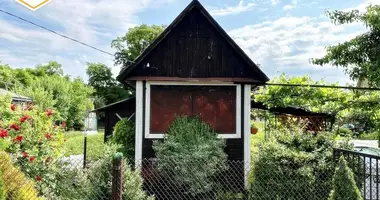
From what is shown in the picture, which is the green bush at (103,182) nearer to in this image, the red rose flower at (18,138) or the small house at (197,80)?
the red rose flower at (18,138)

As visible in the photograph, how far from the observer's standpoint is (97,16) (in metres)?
10.6

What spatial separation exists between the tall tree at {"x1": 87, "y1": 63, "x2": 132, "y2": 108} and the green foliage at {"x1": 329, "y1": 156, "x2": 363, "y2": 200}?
41528 mm

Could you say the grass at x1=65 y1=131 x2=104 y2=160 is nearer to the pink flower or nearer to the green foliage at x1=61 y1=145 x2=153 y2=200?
the green foliage at x1=61 y1=145 x2=153 y2=200

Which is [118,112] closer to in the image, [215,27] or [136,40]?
[215,27]

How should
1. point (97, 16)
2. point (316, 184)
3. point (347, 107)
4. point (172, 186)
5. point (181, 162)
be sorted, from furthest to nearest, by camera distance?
point (97, 16) < point (347, 107) < point (172, 186) < point (181, 162) < point (316, 184)

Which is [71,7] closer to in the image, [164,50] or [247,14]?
[164,50]

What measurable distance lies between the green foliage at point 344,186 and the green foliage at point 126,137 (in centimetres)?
468

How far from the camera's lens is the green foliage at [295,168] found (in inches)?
217

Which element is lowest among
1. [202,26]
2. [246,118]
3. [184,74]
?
[246,118]

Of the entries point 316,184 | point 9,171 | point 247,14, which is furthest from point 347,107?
point 9,171

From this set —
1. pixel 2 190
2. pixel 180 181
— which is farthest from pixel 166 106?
pixel 2 190

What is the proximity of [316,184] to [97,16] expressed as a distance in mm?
8407

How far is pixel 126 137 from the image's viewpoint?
788cm

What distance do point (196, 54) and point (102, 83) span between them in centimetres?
4192
